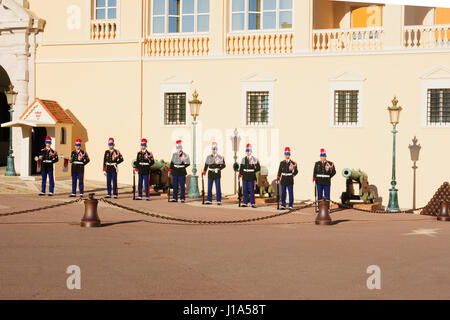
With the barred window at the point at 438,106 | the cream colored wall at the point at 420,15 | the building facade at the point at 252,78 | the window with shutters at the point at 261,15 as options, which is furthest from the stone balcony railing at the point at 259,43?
the barred window at the point at 438,106

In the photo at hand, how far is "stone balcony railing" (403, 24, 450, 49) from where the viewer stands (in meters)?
24.2

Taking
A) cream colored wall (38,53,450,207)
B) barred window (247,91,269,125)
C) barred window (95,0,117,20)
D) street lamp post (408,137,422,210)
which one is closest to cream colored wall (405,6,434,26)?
cream colored wall (38,53,450,207)

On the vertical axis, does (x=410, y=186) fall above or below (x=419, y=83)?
below

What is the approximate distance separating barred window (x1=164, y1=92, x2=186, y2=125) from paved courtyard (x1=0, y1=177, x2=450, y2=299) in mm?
9192

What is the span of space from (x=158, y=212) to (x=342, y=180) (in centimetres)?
881

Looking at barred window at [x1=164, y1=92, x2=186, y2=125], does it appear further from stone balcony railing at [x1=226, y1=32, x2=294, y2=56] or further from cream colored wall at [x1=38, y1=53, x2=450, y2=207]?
stone balcony railing at [x1=226, y1=32, x2=294, y2=56]

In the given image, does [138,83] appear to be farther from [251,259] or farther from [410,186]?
[251,259]

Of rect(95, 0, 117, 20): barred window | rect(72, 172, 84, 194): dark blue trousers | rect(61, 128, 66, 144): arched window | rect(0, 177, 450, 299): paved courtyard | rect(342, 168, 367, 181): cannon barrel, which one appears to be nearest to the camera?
rect(0, 177, 450, 299): paved courtyard

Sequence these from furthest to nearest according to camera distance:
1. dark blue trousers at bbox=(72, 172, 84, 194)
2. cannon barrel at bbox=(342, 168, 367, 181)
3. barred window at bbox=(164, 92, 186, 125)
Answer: barred window at bbox=(164, 92, 186, 125) < cannon barrel at bbox=(342, 168, 367, 181) < dark blue trousers at bbox=(72, 172, 84, 194)

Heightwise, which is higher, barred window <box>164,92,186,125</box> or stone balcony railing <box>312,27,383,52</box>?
stone balcony railing <box>312,27,383,52</box>

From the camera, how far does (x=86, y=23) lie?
2847 cm

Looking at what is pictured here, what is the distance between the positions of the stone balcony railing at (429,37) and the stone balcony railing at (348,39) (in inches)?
40.0

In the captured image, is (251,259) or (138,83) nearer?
(251,259)
